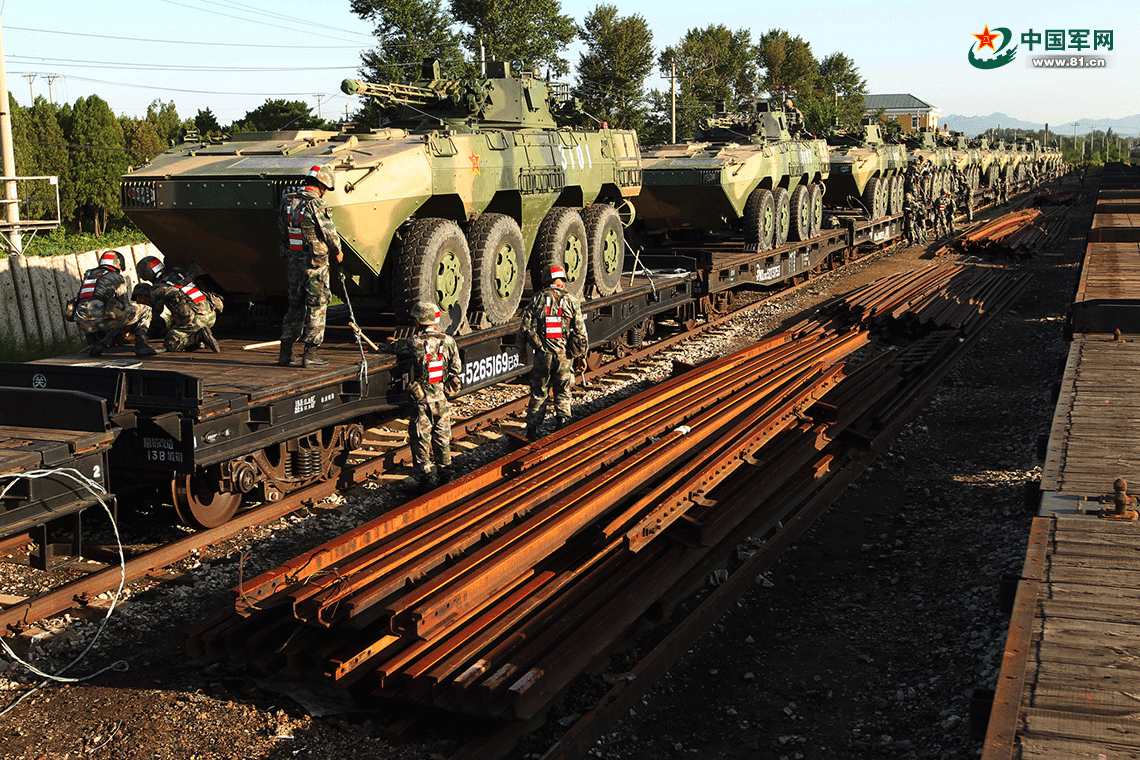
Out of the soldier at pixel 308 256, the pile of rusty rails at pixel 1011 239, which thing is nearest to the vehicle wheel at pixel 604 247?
the soldier at pixel 308 256

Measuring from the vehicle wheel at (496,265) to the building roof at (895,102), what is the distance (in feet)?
408

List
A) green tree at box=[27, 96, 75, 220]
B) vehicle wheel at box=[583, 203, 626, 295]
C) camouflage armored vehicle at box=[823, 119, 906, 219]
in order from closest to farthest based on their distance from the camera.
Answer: vehicle wheel at box=[583, 203, 626, 295], camouflage armored vehicle at box=[823, 119, 906, 219], green tree at box=[27, 96, 75, 220]

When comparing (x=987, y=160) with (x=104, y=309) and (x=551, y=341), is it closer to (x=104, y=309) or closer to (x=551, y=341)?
(x=551, y=341)

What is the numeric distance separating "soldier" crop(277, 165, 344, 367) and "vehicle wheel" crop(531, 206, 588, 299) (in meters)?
3.89

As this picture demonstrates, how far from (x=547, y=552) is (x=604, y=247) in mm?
7902

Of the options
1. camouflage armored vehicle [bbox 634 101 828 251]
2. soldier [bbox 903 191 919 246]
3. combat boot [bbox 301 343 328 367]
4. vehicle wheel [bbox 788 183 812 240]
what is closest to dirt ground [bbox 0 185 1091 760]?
combat boot [bbox 301 343 328 367]

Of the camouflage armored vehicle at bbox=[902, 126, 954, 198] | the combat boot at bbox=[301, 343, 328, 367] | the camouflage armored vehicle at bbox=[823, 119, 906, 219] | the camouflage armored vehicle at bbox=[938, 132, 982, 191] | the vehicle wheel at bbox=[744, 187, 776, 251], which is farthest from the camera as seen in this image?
the camouflage armored vehicle at bbox=[938, 132, 982, 191]

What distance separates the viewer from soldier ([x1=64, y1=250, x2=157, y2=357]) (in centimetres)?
899

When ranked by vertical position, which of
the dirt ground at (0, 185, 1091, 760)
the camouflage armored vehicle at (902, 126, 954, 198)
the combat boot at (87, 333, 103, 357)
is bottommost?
the dirt ground at (0, 185, 1091, 760)

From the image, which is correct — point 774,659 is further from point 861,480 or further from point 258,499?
point 258,499

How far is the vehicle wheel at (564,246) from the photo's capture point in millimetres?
12297

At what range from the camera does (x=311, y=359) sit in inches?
337

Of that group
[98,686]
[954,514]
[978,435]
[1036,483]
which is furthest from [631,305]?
[98,686]

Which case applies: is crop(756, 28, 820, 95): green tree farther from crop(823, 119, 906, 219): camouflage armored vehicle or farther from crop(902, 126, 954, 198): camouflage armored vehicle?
crop(823, 119, 906, 219): camouflage armored vehicle
